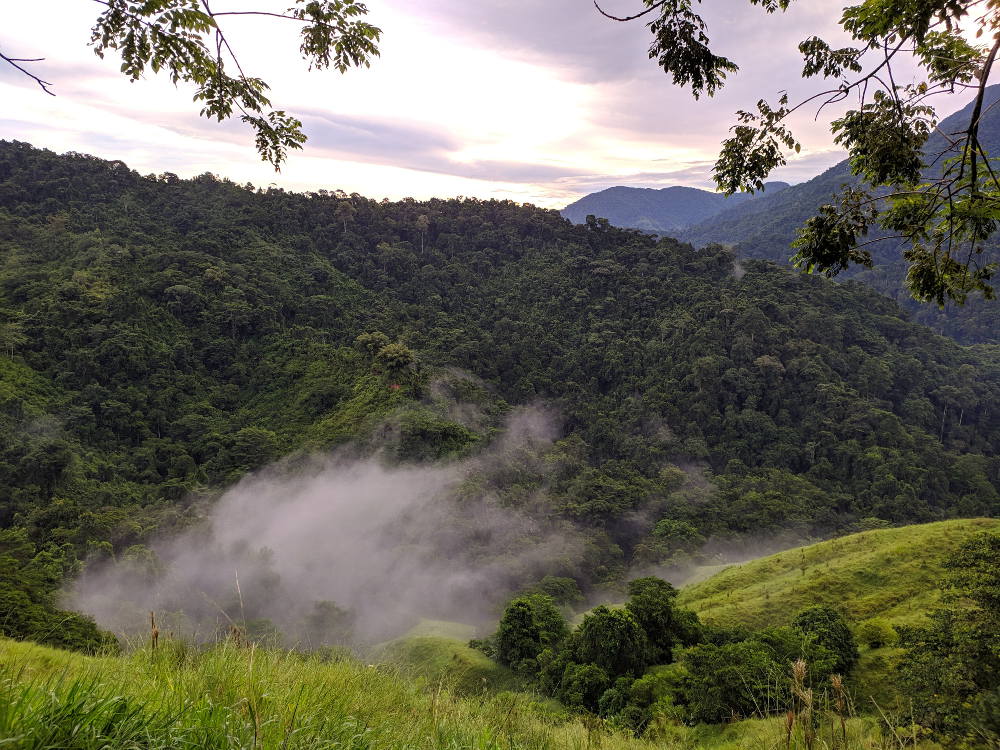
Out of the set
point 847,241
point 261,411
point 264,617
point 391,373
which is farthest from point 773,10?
point 261,411

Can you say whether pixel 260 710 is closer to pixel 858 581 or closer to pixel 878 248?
pixel 858 581

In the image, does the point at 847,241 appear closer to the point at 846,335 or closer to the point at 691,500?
the point at 691,500

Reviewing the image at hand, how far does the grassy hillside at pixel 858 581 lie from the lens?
17.6 metres

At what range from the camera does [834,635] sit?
14.0 metres

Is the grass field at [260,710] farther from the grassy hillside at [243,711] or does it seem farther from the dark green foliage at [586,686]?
the dark green foliage at [586,686]

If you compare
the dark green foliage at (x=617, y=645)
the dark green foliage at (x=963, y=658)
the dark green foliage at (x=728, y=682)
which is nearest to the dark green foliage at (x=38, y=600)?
the dark green foliage at (x=963, y=658)

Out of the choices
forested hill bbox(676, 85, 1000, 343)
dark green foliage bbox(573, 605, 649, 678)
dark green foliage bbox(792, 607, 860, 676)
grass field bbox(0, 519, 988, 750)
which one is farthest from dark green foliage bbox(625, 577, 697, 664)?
forested hill bbox(676, 85, 1000, 343)

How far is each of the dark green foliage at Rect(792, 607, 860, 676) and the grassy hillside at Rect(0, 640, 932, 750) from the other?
1345 cm

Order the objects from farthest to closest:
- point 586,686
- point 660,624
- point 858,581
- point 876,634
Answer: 1. point 858,581
2. point 660,624
3. point 586,686
4. point 876,634

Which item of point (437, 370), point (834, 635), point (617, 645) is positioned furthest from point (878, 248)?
point (617, 645)

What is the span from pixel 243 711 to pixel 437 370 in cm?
4710

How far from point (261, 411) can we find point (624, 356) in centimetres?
3896

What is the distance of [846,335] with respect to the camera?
61.8 meters

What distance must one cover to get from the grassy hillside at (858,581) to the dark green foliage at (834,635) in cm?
240
